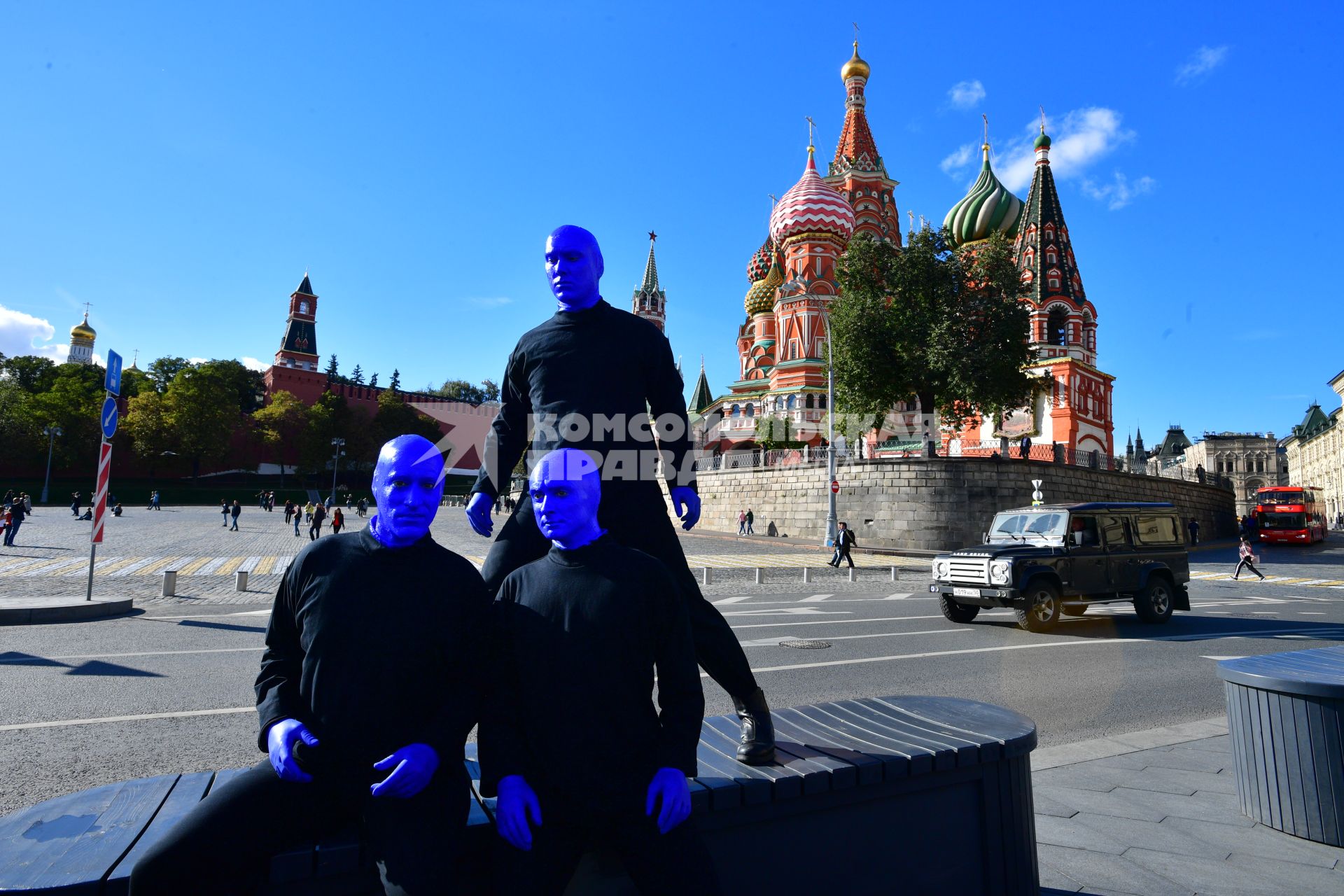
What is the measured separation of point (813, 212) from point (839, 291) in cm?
581

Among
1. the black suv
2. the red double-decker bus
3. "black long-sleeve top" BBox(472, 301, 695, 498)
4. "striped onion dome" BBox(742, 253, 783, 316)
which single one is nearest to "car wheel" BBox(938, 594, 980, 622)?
the black suv

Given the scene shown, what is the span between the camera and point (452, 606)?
77.7 inches

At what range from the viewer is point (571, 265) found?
9.03 ft

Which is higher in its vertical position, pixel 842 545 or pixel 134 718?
pixel 842 545

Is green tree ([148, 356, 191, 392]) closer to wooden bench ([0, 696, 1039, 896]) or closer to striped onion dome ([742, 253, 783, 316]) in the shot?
striped onion dome ([742, 253, 783, 316])

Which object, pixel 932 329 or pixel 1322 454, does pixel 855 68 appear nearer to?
pixel 932 329

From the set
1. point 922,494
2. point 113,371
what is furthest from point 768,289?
point 113,371

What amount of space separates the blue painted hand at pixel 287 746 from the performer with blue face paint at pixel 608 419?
0.79 meters

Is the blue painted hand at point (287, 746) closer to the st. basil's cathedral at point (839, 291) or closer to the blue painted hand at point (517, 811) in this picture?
the blue painted hand at point (517, 811)

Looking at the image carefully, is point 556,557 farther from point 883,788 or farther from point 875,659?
point 875,659

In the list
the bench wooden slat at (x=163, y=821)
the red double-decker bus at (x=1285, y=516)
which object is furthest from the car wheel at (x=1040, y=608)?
the red double-decker bus at (x=1285, y=516)

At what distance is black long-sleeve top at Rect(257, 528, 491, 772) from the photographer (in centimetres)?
191

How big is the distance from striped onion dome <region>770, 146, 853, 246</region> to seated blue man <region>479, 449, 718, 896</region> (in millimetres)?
50457

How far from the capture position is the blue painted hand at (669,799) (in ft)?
6.14
